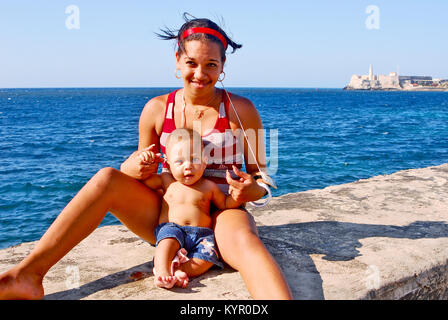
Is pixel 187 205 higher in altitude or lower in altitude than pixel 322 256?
higher

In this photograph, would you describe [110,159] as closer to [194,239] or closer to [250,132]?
[250,132]

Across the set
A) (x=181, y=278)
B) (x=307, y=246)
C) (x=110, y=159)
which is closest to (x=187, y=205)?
(x=181, y=278)

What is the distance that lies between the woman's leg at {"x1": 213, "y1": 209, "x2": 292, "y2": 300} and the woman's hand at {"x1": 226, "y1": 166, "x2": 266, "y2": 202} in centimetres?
15

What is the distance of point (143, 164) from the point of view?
277 cm

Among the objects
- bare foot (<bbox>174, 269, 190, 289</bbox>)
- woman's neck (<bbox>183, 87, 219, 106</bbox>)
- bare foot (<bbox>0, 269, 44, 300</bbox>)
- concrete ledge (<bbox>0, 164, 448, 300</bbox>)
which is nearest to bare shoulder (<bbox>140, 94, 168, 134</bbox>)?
woman's neck (<bbox>183, 87, 219, 106</bbox>)

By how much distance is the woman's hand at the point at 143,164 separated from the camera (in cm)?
275

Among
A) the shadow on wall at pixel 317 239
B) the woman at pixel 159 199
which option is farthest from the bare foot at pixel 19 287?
the shadow on wall at pixel 317 239

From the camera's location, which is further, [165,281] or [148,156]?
[148,156]

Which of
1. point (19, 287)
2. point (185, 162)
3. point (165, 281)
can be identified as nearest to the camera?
point (19, 287)

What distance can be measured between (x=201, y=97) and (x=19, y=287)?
1710 millimetres

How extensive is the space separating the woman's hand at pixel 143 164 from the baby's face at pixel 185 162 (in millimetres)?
107

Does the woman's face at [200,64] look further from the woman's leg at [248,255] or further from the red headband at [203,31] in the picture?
the woman's leg at [248,255]

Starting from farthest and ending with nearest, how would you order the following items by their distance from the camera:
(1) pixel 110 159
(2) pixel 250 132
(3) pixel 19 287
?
(1) pixel 110 159 < (2) pixel 250 132 < (3) pixel 19 287
